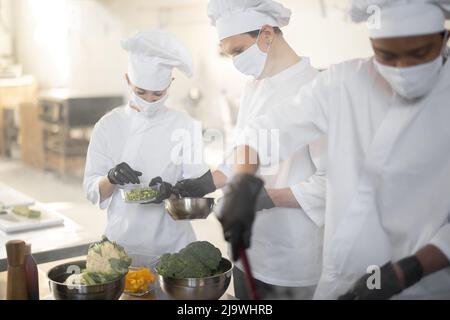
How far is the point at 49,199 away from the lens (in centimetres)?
353

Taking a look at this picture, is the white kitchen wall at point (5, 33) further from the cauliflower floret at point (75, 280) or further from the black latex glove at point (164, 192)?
the cauliflower floret at point (75, 280)

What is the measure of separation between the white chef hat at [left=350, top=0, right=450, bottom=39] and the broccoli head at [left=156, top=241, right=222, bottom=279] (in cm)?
69

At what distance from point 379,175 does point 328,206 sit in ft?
0.58

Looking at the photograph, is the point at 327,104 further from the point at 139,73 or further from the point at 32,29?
the point at 32,29

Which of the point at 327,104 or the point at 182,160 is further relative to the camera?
the point at 182,160

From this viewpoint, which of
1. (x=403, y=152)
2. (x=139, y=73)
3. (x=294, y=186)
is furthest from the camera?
(x=139, y=73)

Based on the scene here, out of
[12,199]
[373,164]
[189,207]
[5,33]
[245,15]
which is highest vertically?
[245,15]

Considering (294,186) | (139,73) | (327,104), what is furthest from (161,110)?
(327,104)

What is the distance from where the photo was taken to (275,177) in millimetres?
1611

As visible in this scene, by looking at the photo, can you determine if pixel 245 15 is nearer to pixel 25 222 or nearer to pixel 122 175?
pixel 122 175

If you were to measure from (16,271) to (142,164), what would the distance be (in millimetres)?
590

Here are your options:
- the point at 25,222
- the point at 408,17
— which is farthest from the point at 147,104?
the point at 408,17

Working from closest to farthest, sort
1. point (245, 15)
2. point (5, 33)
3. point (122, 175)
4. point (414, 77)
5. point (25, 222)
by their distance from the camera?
point (414, 77) → point (245, 15) → point (122, 175) → point (25, 222) → point (5, 33)

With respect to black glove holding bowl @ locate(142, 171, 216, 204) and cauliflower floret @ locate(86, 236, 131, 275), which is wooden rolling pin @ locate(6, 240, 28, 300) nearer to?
cauliflower floret @ locate(86, 236, 131, 275)
